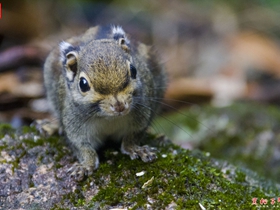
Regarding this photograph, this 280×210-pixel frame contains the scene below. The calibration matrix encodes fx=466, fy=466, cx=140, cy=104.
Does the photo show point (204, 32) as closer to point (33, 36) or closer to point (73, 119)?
point (33, 36)

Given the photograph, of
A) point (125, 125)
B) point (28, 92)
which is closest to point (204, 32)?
point (28, 92)

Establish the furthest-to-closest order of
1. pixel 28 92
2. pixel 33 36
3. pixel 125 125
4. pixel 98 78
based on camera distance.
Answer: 1. pixel 33 36
2. pixel 28 92
3. pixel 125 125
4. pixel 98 78

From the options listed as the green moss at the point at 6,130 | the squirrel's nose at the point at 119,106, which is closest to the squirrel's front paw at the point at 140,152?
the squirrel's nose at the point at 119,106

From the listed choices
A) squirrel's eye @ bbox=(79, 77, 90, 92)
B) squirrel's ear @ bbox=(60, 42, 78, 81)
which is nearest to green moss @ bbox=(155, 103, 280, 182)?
squirrel's ear @ bbox=(60, 42, 78, 81)

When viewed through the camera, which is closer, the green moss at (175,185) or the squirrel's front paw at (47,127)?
the green moss at (175,185)

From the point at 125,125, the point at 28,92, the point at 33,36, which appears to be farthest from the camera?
the point at 33,36

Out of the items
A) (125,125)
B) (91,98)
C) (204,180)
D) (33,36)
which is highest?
(33,36)

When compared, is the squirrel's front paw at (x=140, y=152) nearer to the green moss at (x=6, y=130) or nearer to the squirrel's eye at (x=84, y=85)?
the squirrel's eye at (x=84, y=85)

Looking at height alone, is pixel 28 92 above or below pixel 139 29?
below
